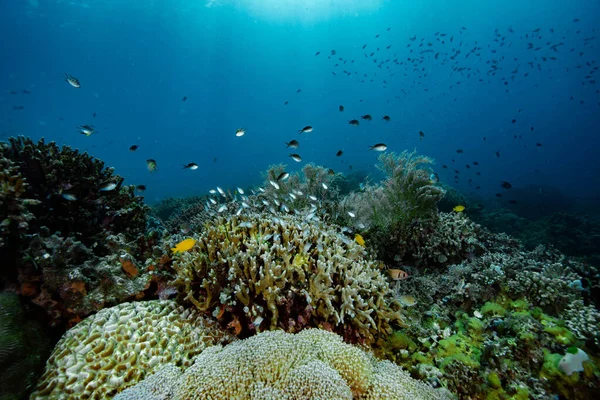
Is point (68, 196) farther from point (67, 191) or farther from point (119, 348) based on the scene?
point (119, 348)

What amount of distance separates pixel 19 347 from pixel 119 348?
3.79ft

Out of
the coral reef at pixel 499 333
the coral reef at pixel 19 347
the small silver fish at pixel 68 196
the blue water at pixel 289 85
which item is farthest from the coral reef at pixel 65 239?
the blue water at pixel 289 85

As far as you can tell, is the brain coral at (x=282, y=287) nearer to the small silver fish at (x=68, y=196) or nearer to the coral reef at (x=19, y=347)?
the coral reef at (x=19, y=347)


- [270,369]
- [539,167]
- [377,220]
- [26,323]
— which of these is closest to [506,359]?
[270,369]

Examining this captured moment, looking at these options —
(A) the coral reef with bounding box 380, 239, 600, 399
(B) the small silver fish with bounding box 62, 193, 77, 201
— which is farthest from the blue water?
(B) the small silver fish with bounding box 62, 193, 77, 201

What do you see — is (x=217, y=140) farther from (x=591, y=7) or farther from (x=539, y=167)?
(x=591, y=7)

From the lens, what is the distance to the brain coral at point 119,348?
3000mm

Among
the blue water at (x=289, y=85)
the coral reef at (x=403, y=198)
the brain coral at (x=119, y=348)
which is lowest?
the brain coral at (x=119, y=348)

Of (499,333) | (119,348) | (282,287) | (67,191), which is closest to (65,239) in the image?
(67,191)

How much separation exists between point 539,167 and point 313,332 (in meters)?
121

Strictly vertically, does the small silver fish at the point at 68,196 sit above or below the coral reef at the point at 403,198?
above

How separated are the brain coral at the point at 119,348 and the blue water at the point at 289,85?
125 feet

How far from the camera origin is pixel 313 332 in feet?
11.1

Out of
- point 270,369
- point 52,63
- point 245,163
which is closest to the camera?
point 270,369
